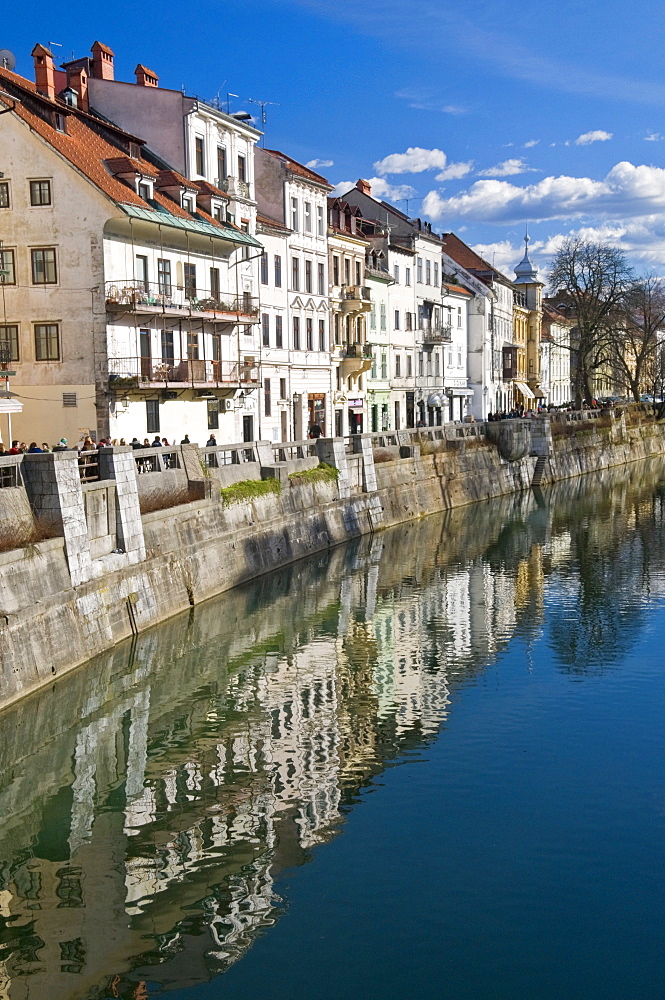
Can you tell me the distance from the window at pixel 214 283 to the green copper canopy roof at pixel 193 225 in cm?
148

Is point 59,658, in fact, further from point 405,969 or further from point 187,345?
point 187,345

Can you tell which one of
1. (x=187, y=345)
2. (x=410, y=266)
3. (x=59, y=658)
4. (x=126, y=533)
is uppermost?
(x=410, y=266)

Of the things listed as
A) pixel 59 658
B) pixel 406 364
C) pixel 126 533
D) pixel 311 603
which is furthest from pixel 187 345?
pixel 406 364

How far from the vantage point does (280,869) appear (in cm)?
1459

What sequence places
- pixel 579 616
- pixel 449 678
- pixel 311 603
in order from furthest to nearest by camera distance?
1. pixel 311 603
2. pixel 579 616
3. pixel 449 678

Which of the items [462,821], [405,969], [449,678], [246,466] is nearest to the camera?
[405,969]

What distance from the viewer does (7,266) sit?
39.0 m

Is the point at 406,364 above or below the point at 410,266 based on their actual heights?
below

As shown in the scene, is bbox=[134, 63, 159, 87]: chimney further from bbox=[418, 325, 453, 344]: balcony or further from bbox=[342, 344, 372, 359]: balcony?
bbox=[418, 325, 453, 344]: balcony

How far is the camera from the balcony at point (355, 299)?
61.5 m

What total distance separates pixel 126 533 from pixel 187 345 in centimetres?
1984

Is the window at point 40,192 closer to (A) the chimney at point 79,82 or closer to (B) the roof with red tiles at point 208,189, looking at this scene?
(B) the roof with red tiles at point 208,189

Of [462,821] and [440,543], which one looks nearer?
[462,821]

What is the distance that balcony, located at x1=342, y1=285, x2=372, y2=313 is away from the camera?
61.5 metres
